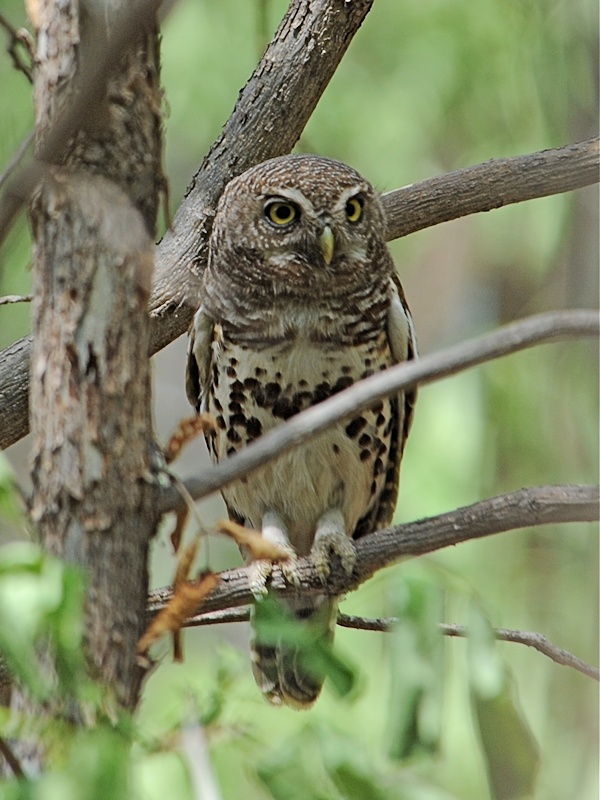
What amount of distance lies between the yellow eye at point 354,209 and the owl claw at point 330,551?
0.90 m

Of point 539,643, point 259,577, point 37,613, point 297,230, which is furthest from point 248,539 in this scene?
point 297,230

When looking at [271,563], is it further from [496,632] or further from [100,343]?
[100,343]

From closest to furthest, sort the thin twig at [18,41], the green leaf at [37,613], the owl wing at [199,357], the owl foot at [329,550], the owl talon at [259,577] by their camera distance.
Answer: the green leaf at [37,613]
the thin twig at [18,41]
the owl talon at [259,577]
the owl foot at [329,550]
the owl wing at [199,357]

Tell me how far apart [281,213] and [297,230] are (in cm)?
7

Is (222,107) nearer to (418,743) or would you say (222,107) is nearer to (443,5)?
(443,5)

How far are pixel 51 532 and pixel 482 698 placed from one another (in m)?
0.56

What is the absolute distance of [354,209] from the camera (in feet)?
10.4

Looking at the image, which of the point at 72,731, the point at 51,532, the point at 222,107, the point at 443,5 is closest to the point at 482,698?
the point at 72,731

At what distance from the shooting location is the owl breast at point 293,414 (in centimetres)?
306

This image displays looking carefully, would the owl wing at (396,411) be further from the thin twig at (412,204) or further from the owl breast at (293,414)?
the thin twig at (412,204)

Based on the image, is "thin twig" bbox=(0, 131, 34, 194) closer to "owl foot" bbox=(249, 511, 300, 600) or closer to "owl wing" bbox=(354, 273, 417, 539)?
"owl foot" bbox=(249, 511, 300, 600)

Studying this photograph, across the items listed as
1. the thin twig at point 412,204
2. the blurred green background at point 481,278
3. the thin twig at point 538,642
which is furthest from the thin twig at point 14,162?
the blurred green background at point 481,278

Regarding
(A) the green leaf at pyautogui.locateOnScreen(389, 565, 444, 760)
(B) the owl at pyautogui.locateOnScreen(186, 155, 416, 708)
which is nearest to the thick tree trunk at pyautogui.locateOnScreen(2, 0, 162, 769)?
(A) the green leaf at pyautogui.locateOnScreen(389, 565, 444, 760)

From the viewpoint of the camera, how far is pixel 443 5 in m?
5.42
